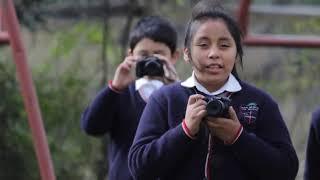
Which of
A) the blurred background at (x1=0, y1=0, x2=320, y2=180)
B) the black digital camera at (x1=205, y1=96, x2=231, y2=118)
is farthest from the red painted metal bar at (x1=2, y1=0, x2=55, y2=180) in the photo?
the blurred background at (x1=0, y1=0, x2=320, y2=180)

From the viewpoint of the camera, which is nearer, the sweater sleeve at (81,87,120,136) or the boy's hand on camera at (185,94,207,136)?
the boy's hand on camera at (185,94,207,136)

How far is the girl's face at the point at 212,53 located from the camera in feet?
9.70

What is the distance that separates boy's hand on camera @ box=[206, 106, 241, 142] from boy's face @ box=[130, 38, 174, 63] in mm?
1114

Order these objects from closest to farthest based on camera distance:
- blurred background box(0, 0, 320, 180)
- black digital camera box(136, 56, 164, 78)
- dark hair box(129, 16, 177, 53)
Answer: black digital camera box(136, 56, 164, 78) < dark hair box(129, 16, 177, 53) < blurred background box(0, 0, 320, 180)

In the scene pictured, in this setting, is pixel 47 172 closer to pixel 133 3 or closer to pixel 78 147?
pixel 78 147

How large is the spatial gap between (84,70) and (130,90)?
3058 mm

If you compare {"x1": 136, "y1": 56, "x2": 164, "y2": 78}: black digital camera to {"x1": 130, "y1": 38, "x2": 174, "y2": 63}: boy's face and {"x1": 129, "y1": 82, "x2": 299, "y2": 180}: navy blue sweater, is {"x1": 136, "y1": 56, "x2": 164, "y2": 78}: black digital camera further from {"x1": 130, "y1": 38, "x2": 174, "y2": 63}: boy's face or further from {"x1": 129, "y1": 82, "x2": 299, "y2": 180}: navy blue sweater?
{"x1": 129, "y1": 82, "x2": 299, "y2": 180}: navy blue sweater

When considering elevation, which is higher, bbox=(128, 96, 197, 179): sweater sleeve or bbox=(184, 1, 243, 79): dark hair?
bbox=(184, 1, 243, 79): dark hair

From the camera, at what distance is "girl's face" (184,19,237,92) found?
2955 mm

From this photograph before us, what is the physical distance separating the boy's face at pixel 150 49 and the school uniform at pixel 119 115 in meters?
0.13

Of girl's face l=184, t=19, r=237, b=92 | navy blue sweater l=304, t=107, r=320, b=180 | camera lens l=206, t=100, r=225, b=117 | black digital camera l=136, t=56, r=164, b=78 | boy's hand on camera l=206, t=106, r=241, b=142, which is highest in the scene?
girl's face l=184, t=19, r=237, b=92

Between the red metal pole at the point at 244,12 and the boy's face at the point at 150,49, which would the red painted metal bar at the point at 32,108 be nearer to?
the boy's face at the point at 150,49

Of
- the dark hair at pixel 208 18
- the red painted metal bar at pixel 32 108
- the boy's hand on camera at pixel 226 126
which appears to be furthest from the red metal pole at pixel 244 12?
the boy's hand on camera at pixel 226 126

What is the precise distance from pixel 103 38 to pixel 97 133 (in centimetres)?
270
